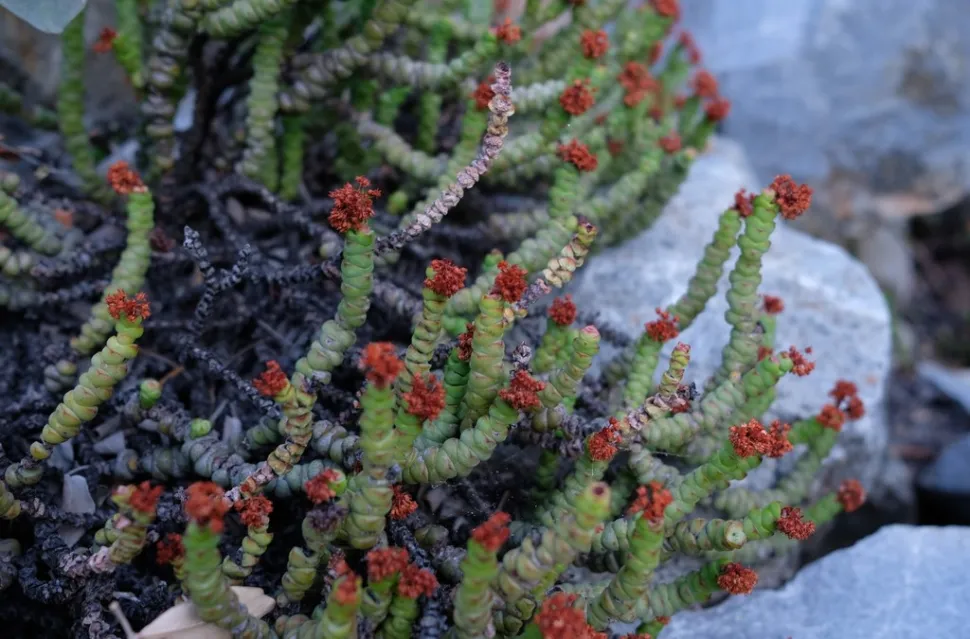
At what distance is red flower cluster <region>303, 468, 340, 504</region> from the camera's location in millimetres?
1504

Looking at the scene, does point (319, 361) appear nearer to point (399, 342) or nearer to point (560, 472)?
point (399, 342)

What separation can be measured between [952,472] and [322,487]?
93.7 inches

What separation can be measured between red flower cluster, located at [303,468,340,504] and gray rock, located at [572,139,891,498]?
1076mm

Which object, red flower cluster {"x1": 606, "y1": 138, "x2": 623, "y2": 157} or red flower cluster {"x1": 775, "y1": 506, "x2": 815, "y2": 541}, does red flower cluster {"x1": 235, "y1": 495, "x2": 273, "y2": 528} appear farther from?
red flower cluster {"x1": 606, "y1": 138, "x2": 623, "y2": 157}

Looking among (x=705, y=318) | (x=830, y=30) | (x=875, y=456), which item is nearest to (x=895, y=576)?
(x=875, y=456)

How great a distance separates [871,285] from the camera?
287cm

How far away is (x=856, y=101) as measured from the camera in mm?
4363

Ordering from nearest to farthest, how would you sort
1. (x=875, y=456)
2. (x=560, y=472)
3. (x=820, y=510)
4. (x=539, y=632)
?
1. (x=539, y=632)
2. (x=560, y=472)
3. (x=820, y=510)
4. (x=875, y=456)

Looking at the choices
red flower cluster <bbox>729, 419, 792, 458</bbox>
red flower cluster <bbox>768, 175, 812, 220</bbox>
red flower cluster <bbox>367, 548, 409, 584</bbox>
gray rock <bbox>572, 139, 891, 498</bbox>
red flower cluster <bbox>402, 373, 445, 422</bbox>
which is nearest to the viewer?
red flower cluster <bbox>367, 548, 409, 584</bbox>

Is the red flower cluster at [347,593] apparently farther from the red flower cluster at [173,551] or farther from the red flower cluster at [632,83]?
the red flower cluster at [632,83]

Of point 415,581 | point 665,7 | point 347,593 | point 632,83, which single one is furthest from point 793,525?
point 665,7

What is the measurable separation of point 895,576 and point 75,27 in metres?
2.39

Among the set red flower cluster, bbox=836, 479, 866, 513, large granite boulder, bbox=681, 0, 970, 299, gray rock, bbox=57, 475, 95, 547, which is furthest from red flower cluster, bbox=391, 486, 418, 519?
large granite boulder, bbox=681, 0, 970, 299

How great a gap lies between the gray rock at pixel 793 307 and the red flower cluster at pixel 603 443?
0.70m
